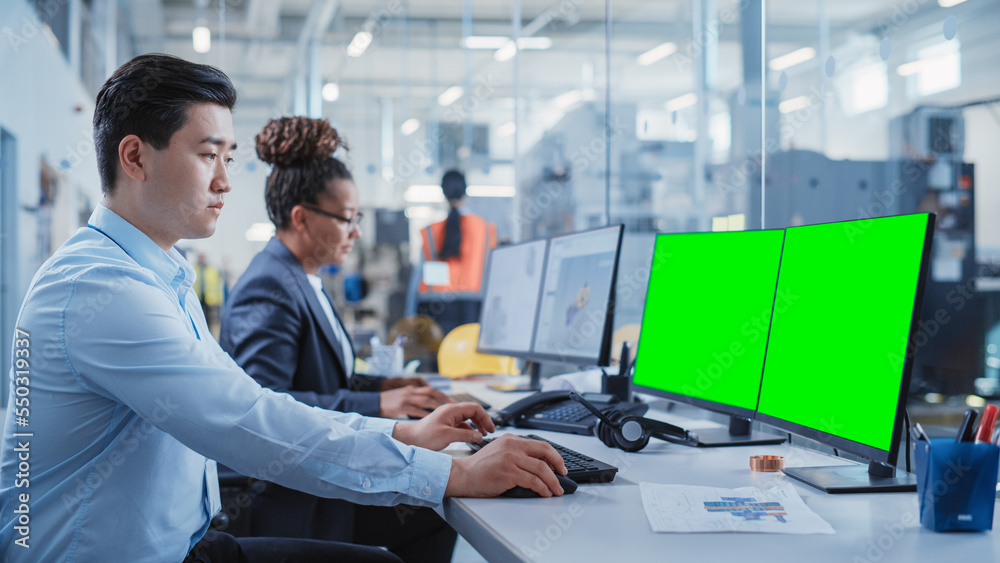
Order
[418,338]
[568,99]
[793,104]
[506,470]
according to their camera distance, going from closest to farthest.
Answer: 1. [506,470]
2. [418,338]
3. [793,104]
4. [568,99]

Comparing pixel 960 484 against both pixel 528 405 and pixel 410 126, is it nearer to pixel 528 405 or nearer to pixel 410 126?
pixel 528 405

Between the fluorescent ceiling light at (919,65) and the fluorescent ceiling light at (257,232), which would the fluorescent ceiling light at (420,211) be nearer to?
the fluorescent ceiling light at (257,232)

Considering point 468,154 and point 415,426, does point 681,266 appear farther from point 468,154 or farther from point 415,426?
point 468,154

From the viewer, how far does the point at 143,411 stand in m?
1.03

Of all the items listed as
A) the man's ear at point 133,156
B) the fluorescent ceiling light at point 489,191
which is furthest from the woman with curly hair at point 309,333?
the fluorescent ceiling light at point 489,191

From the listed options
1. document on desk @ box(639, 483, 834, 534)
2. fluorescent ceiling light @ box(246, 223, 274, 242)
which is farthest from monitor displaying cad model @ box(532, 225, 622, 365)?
fluorescent ceiling light @ box(246, 223, 274, 242)

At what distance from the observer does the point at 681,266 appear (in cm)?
176

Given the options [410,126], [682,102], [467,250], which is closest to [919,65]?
[682,102]

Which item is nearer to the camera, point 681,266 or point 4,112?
point 681,266

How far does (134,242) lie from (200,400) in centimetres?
30

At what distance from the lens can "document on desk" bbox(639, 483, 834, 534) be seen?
1002 mm

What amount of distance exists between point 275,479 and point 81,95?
329 inches

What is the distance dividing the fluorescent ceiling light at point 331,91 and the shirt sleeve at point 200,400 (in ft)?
30.7

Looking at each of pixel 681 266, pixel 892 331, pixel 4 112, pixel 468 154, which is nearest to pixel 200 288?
pixel 468 154
